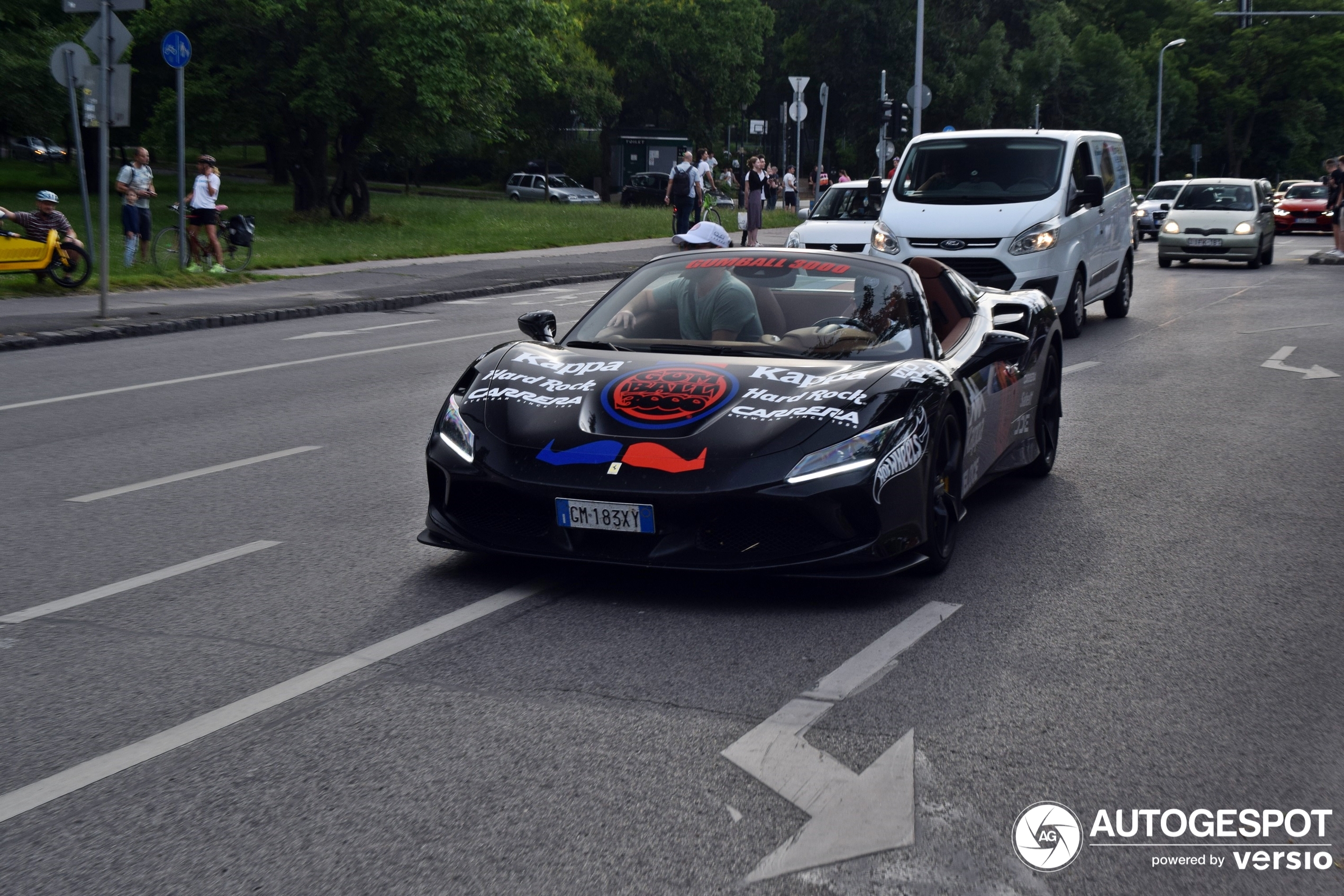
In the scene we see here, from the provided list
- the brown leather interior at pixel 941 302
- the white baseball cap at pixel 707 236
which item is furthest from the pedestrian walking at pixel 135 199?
the brown leather interior at pixel 941 302

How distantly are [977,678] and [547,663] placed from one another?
4.51 ft

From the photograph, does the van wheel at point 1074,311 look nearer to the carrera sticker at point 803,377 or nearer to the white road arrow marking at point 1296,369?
the white road arrow marking at point 1296,369

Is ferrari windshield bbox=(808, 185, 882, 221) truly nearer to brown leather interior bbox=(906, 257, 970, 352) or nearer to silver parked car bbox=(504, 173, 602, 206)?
brown leather interior bbox=(906, 257, 970, 352)

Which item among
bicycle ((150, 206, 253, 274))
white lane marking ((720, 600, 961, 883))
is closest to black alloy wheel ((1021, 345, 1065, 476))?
white lane marking ((720, 600, 961, 883))

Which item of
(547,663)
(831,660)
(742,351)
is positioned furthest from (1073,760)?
(742,351)

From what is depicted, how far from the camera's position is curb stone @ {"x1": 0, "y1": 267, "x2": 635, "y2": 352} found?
15422 mm

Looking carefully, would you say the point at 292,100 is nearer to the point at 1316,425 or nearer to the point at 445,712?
the point at 1316,425

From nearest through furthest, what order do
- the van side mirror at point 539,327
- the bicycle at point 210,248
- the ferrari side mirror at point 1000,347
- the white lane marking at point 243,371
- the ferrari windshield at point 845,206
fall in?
the van side mirror at point 539,327, the ferrari side mirror at point 1000,347, the white lane marking at point 243,371, the bicycle at point 210,248, the ferrari windshield at point 845,206

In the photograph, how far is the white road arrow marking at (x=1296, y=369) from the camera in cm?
1263

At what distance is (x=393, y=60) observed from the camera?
33344 mm

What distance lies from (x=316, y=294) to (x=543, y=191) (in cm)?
4039

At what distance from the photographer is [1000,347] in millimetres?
7051

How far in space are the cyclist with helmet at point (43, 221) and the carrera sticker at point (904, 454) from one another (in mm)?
15948

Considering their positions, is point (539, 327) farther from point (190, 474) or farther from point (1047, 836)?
point (1047, 836)
